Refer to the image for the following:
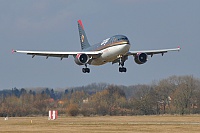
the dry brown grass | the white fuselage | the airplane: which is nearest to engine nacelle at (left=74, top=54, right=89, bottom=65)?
the airplane

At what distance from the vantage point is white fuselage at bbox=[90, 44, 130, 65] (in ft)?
243

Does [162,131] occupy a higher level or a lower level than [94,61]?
lower

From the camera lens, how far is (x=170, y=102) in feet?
440

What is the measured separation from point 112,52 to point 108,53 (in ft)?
3.36

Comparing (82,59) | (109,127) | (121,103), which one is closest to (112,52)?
(82,59)

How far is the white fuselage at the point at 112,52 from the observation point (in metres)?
74.1

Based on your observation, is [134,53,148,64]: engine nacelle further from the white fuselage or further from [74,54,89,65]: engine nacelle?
[74,54,89,65]: engine nacelle

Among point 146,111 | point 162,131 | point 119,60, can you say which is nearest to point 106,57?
point 119,60

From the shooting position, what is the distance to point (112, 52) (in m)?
75.0

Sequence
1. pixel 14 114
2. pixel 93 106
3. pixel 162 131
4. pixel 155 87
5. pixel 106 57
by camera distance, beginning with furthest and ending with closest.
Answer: pixel 155 87, pixel 93 106, pixel 14 114, pixel 106 57, pixel 162 131

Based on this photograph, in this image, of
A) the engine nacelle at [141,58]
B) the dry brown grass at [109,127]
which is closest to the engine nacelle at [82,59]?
the engine nacelle at [141,58]

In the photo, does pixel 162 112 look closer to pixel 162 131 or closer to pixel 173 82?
pixel 173 82

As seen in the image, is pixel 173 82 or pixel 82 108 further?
pixel 173 82

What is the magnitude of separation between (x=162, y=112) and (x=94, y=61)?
53.0m
